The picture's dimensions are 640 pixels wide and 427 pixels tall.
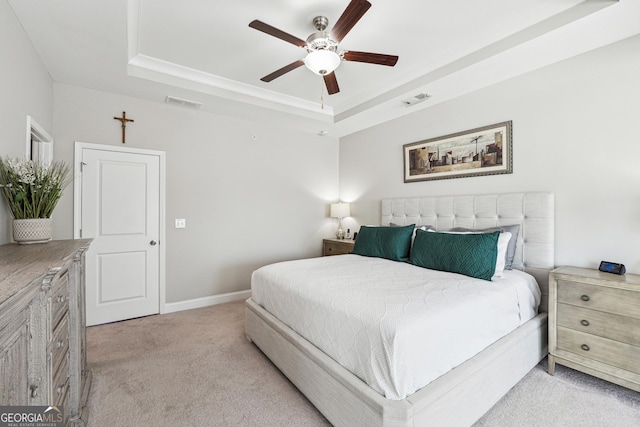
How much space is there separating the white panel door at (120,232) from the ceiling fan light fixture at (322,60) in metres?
2.40

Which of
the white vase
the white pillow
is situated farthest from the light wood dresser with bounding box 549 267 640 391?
the white vase

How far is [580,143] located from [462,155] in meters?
1.04

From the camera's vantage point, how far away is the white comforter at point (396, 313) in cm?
143

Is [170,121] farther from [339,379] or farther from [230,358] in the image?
[339,379]

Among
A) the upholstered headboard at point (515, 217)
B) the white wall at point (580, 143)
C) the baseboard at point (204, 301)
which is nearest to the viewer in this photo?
the white wall at point (580, 143)

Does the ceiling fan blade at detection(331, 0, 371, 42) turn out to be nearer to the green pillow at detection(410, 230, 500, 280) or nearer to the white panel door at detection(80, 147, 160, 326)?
the green pillow at detection(410, 230, 500, 280)

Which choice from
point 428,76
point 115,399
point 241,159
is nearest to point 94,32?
point 241,159

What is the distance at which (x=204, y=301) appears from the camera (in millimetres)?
3883

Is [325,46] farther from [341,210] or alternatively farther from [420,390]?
[341,210]

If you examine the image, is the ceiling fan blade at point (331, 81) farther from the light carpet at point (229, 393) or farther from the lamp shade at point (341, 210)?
the light carpet at point (229, 393)

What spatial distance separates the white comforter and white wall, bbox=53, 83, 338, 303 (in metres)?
1.60

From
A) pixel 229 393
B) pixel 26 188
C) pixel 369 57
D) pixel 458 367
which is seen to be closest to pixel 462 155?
pixel 369 57

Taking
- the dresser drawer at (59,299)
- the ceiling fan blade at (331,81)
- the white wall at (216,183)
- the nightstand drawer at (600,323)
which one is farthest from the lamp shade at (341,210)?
the dresser drawer at (59,299)

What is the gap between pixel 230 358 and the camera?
2537 millimetres
